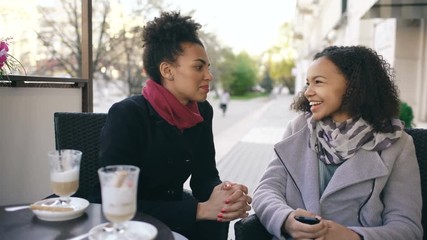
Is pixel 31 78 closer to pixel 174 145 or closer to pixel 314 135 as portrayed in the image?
pixel 174 145

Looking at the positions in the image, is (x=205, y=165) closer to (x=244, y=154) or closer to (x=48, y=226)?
(x=48, y=226)

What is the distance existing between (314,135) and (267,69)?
59.6 m

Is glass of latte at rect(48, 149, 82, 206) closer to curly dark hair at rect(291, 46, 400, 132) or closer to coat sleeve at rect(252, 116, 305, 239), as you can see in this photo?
coat sleeve at rect(252, 116, 305, 239)

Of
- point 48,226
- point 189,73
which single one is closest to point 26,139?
point 189,73

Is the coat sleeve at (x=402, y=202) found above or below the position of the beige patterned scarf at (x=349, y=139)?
below

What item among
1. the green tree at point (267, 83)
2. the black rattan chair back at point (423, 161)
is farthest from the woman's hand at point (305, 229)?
the green tree at point (267, 83)

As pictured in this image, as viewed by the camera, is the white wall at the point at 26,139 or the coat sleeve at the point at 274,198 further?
the white wall at the point at 26,139

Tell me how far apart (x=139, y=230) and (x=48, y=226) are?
0.30 metres

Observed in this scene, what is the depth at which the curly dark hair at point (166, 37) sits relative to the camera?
1.77 meters

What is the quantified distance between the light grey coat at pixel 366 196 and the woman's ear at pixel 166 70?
0.67m

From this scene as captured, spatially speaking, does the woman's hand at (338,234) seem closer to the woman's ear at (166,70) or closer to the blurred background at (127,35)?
the woman's ear at (166,70)

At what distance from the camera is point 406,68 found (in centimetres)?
746

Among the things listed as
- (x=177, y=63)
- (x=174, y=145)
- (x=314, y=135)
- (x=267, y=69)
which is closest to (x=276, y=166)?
(x=314, y=135)

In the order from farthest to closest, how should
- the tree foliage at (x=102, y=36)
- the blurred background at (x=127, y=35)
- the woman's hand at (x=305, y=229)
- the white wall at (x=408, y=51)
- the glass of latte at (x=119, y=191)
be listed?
the tree foliage at (x=102, y=36), the white wall at (x=408, y=51), the blurred background at (x=127, y=35), the woman's hand at (x=305, y=229), the glass of latte at (x=119, y=191)
